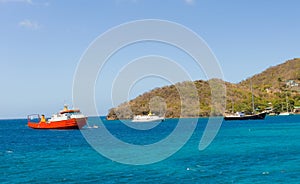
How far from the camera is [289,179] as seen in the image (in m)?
30.4

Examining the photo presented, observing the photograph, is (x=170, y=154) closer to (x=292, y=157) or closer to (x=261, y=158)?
(x=261, y=158)

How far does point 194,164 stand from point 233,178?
818 cm

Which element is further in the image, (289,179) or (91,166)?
(91,166)

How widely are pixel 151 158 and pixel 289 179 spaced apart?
18641mm

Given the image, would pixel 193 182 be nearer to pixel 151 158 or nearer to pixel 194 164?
pixel 194 164

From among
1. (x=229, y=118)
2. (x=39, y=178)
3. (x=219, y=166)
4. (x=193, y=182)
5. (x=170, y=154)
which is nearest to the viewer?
(x=193, y=182)

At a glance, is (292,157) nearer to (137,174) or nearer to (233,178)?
(233,178)

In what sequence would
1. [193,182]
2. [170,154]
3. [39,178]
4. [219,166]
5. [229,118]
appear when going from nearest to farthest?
1. [193,182]
2. [39,178]
3. [219,166]
4. [170,154]
5. [229,118]

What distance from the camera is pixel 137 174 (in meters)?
34.1

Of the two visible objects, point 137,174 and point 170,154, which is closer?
point 137,174

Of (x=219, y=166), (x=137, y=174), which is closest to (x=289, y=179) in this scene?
(x=219, y=166)

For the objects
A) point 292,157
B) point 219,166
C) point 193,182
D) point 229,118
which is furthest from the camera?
point 229,118

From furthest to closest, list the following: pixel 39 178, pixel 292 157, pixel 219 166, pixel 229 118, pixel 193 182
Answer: pixel 229 118
pixel 292 157
pixel 219 166
pixel 39 178
pixel 193 182

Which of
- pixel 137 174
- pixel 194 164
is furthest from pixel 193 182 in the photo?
pixel 194 164
